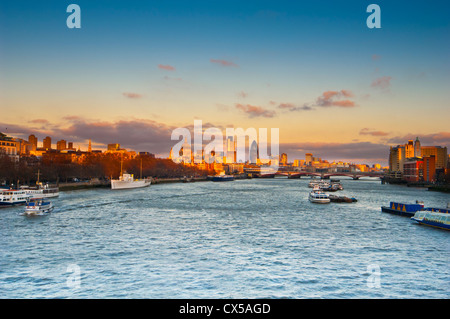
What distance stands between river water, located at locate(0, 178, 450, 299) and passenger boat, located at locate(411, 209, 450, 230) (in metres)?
1.12

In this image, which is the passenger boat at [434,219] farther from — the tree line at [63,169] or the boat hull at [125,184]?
the boat hull at [125,184]

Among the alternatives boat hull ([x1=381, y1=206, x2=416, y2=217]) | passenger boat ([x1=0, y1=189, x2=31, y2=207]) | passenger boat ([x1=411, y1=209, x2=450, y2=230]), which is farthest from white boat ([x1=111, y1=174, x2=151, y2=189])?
passenger boat ([x1=411, y1=209, x2=450, y2=230])

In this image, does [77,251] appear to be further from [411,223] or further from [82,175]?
[82,175]

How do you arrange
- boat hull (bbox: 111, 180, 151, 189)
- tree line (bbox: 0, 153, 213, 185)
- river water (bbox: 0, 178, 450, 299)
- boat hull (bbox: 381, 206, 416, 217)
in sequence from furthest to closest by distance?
boat hull (bbox: 111, 180, 151, 189) < tree line (bbox: 0, 153, 213, 185) < boat hull (bbox: 381, 206, 416, 217) < river water (bbox: 0, 178, 450, 299)

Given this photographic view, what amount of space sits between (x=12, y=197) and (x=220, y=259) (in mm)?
47817

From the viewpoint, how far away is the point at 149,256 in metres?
25.8

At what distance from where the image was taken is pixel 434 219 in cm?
4131

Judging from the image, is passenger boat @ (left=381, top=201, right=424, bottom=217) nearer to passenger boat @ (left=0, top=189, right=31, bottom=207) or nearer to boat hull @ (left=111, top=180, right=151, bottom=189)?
passenger boat @ (left=0, top=189, right=31, bottom=207)

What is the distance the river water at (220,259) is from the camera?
62.7ft

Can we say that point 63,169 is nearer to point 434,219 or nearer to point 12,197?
point 12,197

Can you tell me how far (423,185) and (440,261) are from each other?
146559mm

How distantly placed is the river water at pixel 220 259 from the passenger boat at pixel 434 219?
1.12m

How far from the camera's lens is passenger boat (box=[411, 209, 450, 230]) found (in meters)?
39.4
